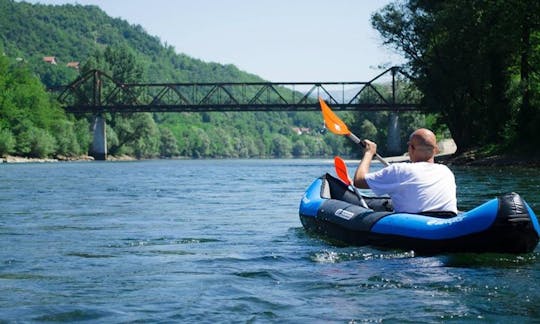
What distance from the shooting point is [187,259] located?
348 inches

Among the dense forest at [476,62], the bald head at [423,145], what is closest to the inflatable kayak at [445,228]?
the bald head at [423,145]

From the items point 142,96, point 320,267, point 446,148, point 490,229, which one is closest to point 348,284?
point 320,267

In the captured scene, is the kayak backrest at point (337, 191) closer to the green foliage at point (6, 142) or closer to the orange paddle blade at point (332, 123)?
the orange paddle blade at point (332, 123)

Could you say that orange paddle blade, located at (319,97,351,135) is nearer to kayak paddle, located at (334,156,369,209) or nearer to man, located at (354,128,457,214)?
kayak paddle, located at (334,156,369,209)

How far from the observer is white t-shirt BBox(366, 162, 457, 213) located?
8820 millimetres

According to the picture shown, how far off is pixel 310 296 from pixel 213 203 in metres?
11.5

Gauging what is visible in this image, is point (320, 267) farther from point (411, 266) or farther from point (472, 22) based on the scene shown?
point (472, 22)

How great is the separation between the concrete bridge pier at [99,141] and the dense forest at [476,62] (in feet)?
161

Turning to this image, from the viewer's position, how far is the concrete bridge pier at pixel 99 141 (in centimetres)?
8912

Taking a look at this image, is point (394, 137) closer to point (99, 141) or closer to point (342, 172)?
point (99, 141)

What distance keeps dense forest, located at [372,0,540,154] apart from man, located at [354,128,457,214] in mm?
28376

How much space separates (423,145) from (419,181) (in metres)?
0.40

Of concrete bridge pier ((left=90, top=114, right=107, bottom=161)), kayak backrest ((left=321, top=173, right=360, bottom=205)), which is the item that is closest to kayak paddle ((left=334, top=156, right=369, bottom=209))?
kayak backrest ((left=321, top=173, right=360, bottom=205))

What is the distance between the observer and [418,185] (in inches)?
350
